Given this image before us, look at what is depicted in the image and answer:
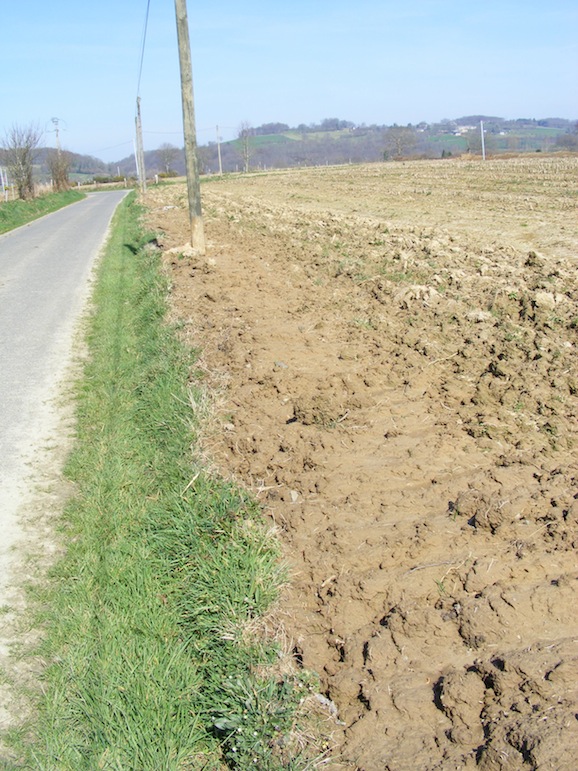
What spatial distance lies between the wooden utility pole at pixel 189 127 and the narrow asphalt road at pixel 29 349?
228 cm

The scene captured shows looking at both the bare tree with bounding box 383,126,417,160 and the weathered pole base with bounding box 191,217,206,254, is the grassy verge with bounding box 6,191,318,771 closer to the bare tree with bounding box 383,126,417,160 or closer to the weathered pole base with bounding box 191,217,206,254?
the weathered pole base with bounding box 191,217,206,254

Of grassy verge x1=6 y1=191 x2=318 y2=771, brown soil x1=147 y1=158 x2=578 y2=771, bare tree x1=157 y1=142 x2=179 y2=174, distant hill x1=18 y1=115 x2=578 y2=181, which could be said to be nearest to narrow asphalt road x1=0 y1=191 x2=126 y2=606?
grassy verge x1=6 y1=191 x2=318 y2=771

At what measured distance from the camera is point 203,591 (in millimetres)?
3896

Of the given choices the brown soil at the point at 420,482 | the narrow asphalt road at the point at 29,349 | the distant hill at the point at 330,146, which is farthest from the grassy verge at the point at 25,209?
the distant hill at the point at 330,146

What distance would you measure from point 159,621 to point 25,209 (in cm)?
3682

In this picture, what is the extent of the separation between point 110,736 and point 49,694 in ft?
1.34

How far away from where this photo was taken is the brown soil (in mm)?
2986

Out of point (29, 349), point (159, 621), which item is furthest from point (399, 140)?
point (159, 621)

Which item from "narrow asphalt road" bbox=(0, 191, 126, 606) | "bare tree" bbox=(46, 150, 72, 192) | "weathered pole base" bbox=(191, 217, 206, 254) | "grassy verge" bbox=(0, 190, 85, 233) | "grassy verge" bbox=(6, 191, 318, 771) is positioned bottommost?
"grassy verge" bbox=(6, 191, 318, 771)

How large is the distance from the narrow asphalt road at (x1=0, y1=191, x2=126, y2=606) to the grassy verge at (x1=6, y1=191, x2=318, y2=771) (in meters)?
0.37

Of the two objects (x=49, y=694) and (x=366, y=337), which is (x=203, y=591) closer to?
(x=49, y=694)

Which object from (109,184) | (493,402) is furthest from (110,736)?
(109,184)

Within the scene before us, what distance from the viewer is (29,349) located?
361 inches

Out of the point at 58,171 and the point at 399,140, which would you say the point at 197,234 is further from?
the point at 399,140
